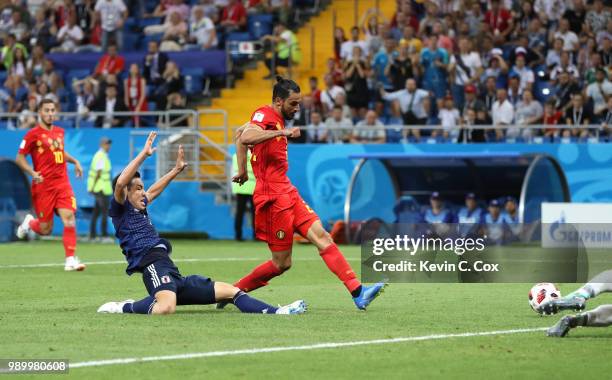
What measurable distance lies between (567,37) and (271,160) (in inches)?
638

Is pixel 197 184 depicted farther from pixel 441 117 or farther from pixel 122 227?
pixel 122 227

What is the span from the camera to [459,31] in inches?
1160

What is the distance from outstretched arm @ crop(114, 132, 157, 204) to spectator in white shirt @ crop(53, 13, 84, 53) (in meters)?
23.1

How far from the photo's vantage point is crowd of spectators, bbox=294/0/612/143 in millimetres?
26844

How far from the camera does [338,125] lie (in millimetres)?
28656

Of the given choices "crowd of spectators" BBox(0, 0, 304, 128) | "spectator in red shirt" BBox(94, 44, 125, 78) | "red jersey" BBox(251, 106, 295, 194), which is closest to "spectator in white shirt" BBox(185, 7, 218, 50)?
"crowd of spectators" BBox(0, 0, 304, 128)

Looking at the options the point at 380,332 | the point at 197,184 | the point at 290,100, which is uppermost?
the point at 290,100

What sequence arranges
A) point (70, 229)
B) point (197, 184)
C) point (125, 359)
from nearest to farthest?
point (125, 359) → point (70, 229) → point (197, 184)

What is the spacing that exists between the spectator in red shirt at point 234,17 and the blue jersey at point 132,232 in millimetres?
20792

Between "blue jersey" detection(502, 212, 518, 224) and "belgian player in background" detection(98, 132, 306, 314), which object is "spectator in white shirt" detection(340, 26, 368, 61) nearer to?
"blue jersey" detection(502, 212, 518, 224)

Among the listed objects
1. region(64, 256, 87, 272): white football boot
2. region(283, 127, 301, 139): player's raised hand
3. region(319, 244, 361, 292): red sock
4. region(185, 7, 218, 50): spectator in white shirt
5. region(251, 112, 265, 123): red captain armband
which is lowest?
region(64, 256, 87, 272): white football boot

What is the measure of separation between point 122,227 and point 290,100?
2.08 metres

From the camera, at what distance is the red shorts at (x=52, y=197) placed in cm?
2050

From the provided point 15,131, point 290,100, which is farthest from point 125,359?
point 15,131
